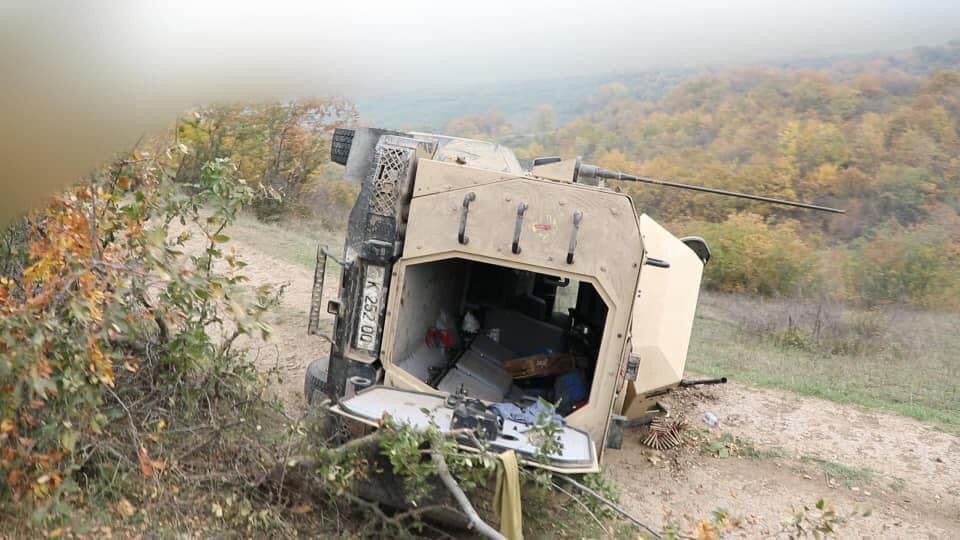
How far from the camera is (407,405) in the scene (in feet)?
16.1

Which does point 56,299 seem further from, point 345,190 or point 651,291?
point 345,190

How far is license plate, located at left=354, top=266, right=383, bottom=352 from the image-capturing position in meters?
5.56

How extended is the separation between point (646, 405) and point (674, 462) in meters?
0.49

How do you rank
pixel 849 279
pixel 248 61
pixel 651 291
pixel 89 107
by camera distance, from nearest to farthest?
pixel 89 107 < pixel 248 61 < pixel 651 291 < pixel 849 279

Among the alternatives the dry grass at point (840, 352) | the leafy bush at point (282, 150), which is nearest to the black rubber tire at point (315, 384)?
the dry grass at point (840, 352)

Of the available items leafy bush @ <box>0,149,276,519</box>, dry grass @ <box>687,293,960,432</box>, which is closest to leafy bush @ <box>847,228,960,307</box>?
dry grass @ <box>687,293,960,432</box>

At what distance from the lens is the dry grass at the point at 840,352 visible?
1045 centimetres

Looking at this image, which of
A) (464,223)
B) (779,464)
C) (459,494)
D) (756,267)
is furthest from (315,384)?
(756,267)

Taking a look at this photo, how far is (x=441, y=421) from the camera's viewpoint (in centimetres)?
468

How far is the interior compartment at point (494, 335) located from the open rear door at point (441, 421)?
40 centimetres

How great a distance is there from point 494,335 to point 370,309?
7.34 ft

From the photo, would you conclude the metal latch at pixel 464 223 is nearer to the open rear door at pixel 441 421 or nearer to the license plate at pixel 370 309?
the license plate at pixel 370 309

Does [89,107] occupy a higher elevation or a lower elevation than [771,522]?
higher

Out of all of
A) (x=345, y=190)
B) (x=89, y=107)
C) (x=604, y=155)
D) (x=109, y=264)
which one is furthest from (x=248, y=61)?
(x=604, y=155)
